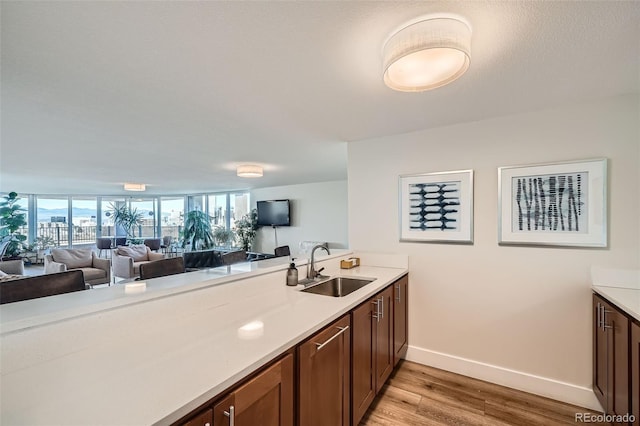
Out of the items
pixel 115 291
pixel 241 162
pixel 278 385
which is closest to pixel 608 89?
pixel 278 385

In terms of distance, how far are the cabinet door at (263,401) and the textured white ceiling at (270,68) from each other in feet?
4.77

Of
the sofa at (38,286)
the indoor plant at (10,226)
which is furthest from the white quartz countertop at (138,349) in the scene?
the indoor plant at (10,226)

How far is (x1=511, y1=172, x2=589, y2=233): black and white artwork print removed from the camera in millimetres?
2002

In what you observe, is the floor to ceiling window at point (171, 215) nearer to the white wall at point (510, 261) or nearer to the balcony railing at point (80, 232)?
the balcony railing at point (80, 232)

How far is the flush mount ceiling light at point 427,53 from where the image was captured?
1141mm

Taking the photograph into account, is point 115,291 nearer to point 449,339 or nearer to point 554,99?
point 449,339

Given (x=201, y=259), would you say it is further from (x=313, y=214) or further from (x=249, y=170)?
(x=313, y=214)

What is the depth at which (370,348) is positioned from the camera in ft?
6.02

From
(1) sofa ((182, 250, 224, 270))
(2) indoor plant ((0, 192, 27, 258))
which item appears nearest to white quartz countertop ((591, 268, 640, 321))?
(1) sofa ((182, 250, 224, 270))

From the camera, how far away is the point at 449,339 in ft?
8.13

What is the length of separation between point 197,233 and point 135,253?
5.92 feet

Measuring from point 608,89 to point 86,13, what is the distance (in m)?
3.03

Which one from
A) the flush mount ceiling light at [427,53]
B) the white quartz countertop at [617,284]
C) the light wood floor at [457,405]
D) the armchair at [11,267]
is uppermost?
the flush mount ceiling light at [427,53]

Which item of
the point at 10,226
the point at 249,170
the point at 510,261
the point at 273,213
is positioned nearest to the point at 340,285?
the point at 510,261
